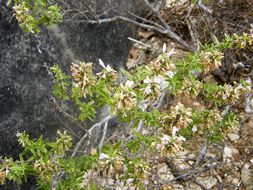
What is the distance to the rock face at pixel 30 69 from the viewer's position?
9.86ft

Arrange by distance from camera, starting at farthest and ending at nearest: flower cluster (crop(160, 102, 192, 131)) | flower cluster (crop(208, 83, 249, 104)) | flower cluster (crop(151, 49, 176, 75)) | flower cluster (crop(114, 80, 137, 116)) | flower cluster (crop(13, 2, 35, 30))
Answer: flower cluster (crop(13, 2, 35, 30))
flower cluster (crop(208, 83, 249, 104))
flower cluster (crop(160, 102, 192, 131))
flower cluster (crop(151, 49, 176, 75))
flower cluster (crop(114, 80, 137, 116))

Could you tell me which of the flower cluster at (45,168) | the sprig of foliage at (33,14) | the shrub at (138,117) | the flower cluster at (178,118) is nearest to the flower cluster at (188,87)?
the shrub at (138,117)

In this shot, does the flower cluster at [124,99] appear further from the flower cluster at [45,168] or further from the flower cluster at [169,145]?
the flower cluster at [45,168]

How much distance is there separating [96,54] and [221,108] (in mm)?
980

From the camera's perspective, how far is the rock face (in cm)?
301

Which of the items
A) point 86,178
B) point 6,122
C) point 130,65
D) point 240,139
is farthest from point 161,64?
point 130,65

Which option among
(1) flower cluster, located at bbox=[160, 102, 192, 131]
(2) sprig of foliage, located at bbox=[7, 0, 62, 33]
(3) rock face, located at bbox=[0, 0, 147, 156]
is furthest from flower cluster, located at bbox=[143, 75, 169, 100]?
(3) rock face, located at bbox=[0, 0, 147, 156]

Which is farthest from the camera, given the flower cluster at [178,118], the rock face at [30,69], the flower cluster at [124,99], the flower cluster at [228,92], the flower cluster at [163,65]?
the rock face at [30,69]

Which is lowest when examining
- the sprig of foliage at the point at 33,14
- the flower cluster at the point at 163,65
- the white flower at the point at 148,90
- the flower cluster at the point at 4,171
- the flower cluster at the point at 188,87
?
the flower cluster at the point at 4,171

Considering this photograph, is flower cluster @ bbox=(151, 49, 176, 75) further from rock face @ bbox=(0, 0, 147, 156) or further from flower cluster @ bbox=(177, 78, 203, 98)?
rock face @ bbox=(0, 0, 147, 156)

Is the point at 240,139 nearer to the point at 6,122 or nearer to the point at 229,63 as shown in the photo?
A: the point at 229,63

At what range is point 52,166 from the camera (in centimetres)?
251

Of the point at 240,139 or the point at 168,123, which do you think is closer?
the point at 168,123

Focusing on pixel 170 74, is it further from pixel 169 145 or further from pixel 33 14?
pixel 33 14
